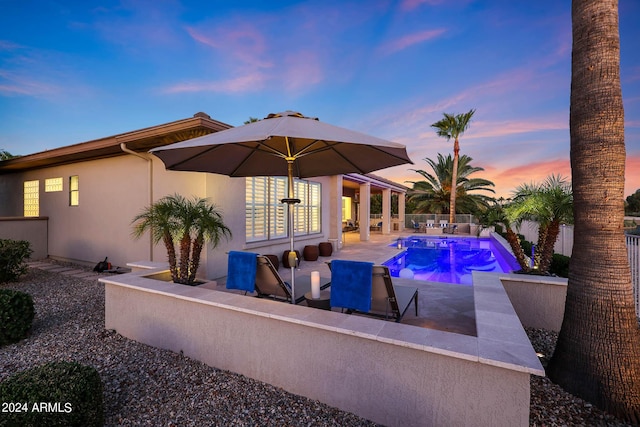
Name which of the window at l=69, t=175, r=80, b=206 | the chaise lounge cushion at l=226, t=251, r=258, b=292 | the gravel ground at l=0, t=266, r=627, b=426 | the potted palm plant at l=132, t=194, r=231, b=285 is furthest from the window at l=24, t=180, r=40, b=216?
the chaise lounge cushion at l=226, t=251, r=258, b=292

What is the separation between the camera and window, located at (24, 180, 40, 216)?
11688mm

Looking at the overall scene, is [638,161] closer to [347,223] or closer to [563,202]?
[563,202]

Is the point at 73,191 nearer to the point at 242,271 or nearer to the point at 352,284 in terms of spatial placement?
the point at 242,271

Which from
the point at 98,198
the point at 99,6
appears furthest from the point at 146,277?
the point at 99,6

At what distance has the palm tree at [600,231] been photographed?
8.45 feet

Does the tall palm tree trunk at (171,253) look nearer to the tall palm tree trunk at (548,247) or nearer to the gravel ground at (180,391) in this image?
the gravel ground at (180,391)

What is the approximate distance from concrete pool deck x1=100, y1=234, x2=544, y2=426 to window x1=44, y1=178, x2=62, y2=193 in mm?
9890

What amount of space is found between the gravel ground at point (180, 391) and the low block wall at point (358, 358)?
0.16m

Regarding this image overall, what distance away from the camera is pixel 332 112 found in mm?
17484

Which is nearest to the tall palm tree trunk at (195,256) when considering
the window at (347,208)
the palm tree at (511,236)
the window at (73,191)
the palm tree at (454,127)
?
the palm tree at (511,236)

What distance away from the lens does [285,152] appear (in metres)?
4.62

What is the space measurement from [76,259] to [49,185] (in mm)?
3637

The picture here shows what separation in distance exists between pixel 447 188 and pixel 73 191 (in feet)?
89.8

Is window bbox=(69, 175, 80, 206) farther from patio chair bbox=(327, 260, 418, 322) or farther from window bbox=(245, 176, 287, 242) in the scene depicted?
patio chair bbox=(327, 260, 418, 322)
